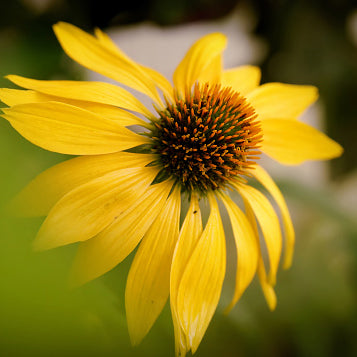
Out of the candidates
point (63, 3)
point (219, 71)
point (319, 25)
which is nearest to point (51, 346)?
point (219, 71)

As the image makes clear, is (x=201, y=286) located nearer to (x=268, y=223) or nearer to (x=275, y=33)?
(x=268, y=223)

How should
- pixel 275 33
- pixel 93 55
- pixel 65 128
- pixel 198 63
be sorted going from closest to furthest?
pixel 65 128, pixel 93 55, pixel 198 63, pixel 275 33

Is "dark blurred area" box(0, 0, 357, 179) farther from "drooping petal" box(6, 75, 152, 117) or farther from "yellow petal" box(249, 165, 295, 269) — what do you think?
"yellow petal" box(249, 165, 295, 269)

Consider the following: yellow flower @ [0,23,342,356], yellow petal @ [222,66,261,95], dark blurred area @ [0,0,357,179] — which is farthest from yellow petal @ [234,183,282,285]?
dark blurred area @ [0,0,357,179]

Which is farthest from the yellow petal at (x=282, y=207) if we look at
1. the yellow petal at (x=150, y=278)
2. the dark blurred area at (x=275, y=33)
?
the dark blurred area at (x=275, y=33)

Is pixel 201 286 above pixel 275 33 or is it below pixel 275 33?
below

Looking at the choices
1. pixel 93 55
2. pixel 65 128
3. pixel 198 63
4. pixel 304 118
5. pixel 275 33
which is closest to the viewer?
pixel 65 128

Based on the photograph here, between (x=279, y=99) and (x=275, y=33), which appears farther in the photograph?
(x=275, y=33)

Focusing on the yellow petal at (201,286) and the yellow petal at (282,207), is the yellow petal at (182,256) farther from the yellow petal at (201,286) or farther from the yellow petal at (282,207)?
the yellow petal at (282,207)

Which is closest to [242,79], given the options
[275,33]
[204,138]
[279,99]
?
[279,99]
